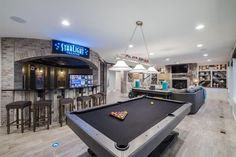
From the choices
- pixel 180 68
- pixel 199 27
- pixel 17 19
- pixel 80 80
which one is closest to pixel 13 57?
pixel 17 19

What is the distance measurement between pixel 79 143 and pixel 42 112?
193cm

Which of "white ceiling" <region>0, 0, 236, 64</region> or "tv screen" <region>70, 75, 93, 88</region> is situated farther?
"tv screen" <region>70, 75, 93, 88</region>

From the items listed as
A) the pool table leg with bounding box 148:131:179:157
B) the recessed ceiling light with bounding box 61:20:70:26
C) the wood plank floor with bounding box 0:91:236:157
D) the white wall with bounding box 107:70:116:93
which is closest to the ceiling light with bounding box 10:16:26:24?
the recessed ceiling light with bounding box 61:20:70:26

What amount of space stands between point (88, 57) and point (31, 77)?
8.20 ft

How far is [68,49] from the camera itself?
13.7 ft

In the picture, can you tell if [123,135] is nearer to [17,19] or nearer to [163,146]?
[163,146]

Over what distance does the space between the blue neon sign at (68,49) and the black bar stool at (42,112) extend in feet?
5.85

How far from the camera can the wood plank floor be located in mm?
2201

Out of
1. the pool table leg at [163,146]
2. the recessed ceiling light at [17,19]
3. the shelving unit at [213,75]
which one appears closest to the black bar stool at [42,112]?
the recessed ceiling light at [17,19]

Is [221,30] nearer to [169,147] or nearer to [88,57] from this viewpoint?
[169,147]

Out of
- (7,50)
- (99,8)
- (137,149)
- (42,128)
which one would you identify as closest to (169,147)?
(137,149)

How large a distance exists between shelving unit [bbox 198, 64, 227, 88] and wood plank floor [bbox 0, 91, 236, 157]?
9.98 m

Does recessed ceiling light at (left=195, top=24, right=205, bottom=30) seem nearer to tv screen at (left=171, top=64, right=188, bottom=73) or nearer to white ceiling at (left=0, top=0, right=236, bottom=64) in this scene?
white ceiling at (left=0, top=0, right=236, bottom=64)

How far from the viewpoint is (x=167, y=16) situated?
244 centimetres
